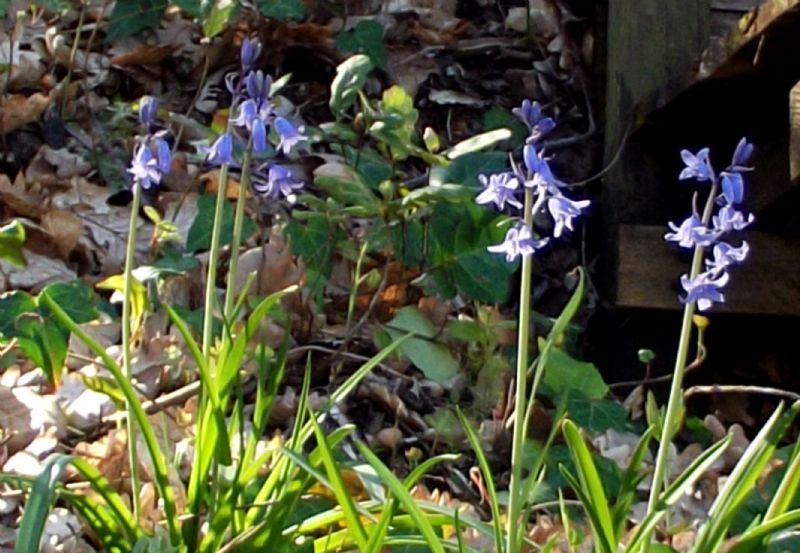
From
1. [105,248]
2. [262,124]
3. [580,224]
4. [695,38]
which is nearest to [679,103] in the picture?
[695,38]

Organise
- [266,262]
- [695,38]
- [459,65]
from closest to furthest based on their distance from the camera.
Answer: [266,262] → [695,38] → [459,65]

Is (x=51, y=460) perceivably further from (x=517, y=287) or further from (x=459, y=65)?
(x=459, y=65)

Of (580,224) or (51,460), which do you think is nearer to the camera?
(51,460)

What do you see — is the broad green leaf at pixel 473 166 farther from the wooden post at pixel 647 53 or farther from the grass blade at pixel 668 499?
the grass blade at pixel 668 499

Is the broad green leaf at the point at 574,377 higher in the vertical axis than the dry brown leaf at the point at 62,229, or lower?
lower

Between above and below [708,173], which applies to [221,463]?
below

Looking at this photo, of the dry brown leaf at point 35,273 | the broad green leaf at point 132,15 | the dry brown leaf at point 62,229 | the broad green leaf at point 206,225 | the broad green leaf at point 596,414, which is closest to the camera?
the broad green leaf at point 596,414

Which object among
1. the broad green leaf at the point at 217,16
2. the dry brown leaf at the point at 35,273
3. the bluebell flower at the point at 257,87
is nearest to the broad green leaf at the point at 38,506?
the bluebell flower at the point at 257,87
